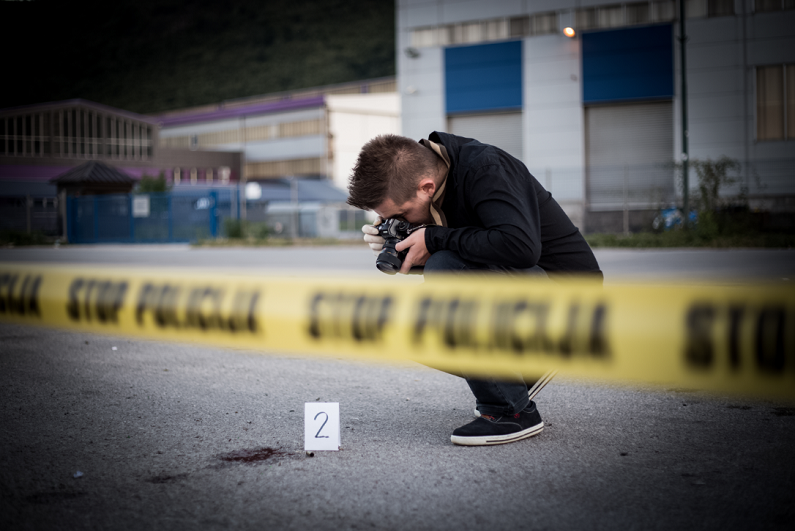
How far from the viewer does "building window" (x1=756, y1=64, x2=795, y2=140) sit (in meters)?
25.5

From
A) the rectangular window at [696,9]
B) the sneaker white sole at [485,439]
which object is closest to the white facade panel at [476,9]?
the rectangular window at [696,9]

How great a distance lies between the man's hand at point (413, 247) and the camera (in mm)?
2555

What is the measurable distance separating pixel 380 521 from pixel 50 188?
3133 cm

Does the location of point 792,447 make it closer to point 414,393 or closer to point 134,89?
point 414,393

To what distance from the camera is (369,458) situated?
8.72 feet

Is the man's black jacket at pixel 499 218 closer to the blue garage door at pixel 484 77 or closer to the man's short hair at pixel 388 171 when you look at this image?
the man's short hair at pixel 388 171

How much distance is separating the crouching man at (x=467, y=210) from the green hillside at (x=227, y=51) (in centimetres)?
8133

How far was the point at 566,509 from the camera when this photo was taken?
2.14 m

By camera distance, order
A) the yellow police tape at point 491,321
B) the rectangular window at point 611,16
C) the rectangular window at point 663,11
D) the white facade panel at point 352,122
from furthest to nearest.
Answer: the white facade panel at point 352,122 → the rectangular window at point 611,16 → the rectangular window at point 663,11 → the yellow police tape at point 491,321

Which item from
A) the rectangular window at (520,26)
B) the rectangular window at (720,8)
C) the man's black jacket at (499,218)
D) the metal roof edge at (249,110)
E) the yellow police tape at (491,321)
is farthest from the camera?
the metal roof edge at (249,110)

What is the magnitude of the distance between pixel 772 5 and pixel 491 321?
28489 millimetres

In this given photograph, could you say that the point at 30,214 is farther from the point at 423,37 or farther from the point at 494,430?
the point at 494,430

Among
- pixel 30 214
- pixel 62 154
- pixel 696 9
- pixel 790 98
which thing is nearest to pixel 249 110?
pixel 62 154

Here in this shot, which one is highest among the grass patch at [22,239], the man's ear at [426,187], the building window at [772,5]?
the building window at [772,5]
